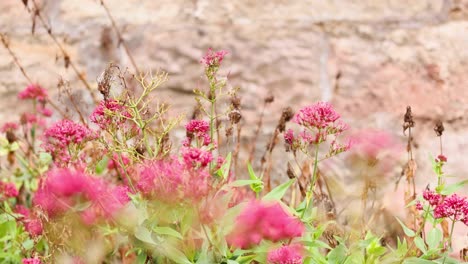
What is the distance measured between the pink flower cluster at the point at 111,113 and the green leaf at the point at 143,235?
0.59ft

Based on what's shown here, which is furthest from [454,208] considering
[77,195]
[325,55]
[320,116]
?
[325,55]

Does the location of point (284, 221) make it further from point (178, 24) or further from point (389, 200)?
point (178, 24)

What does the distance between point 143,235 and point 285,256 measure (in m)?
0.23

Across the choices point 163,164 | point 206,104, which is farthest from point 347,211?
point 163,164

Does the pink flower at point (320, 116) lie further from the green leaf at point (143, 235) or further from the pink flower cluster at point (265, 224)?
the green leaf at point (143, 235)

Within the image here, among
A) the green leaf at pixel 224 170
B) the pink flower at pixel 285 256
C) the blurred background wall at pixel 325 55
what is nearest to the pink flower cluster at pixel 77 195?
the green leaf at pixel 224 170

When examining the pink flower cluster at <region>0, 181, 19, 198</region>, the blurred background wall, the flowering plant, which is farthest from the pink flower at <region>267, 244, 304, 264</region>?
the blurred background wall

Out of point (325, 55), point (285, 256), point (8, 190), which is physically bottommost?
point (8, 190)

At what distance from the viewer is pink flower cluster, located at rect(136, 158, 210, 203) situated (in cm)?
109

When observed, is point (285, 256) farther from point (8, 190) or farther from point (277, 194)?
point (8, 190)

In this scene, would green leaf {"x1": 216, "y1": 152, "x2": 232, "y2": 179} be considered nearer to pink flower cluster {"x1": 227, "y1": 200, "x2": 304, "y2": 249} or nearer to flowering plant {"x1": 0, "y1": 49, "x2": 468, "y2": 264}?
flowering plant {"x1": 0, "y1": 49, "x2": 468, "y2": 264}

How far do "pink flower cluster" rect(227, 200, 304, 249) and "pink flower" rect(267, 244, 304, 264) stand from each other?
0.7 inches

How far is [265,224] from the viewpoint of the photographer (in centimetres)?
112

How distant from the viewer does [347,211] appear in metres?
2.12
